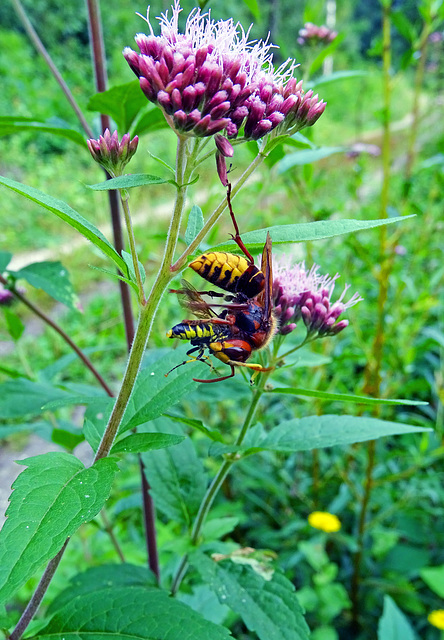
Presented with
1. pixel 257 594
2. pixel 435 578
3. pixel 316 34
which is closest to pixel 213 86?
pixel 257 594

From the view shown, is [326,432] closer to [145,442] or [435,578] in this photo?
[145,442]

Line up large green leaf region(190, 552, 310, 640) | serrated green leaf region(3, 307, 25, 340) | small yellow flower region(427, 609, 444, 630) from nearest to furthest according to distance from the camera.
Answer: large green leaf region(190, 552, 310, 640)
serrated green leaf region(3, 307, 25, 340)
small yellow flower region(427, 609, 444, 630)

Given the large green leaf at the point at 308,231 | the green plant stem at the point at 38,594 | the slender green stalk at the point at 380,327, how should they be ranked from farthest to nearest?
the slender green stalk at the point at 380,327, the green plant stem at the point at 38,594, the large green leaf at the point at 308,231

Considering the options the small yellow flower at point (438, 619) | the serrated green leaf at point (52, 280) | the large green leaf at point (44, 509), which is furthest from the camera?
the small yellow flower at point (438, 619)

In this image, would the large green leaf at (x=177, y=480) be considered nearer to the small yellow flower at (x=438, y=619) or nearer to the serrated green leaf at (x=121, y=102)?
the serrated green leaf at (x=121, y=102)

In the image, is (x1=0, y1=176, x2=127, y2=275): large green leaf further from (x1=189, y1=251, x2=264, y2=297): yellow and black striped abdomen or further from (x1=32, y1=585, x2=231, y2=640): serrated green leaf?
(x1=32, y1=585, x2=231, y2=640): serrated green leaf

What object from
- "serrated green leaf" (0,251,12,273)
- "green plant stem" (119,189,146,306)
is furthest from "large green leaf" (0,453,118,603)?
"serrated green leaf" (0,251,12,273)

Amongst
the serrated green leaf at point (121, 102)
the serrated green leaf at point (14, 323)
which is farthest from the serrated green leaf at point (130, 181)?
the serrated green leaf at point (14, 323)
